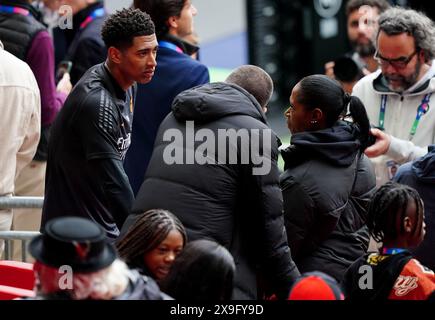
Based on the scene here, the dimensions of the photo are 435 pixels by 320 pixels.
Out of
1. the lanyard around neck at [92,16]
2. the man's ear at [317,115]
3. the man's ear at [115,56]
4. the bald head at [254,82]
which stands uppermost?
the man's ear at [115,56]

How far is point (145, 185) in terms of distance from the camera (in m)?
4.75

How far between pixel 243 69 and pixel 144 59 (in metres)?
0.51

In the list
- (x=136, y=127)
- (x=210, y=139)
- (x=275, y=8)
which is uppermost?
(x=210, y=139)

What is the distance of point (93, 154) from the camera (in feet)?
16.3

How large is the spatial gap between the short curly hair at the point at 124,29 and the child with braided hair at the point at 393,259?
1470 mm

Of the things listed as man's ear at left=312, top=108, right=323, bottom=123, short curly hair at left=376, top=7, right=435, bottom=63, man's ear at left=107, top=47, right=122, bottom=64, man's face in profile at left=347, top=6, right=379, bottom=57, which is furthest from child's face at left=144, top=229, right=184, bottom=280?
man's face in profile at left=347, top=6, right=379, bottom=57

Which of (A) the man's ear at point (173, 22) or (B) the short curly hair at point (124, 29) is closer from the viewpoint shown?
(B) the short curly hair at point (124, 29)

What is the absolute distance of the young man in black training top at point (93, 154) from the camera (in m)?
4.99

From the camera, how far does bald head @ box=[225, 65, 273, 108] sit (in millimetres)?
5047

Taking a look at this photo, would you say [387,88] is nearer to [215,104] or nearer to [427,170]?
[427,170]

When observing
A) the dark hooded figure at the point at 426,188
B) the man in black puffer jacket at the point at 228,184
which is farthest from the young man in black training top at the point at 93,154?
the dark hooded figure at the point at 426,188

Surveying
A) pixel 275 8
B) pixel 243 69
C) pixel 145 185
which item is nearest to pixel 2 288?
pixel 145 185

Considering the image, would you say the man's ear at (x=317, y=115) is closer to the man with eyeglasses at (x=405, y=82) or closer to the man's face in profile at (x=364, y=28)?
the man with eyeglasses at (x=405, y=82)
